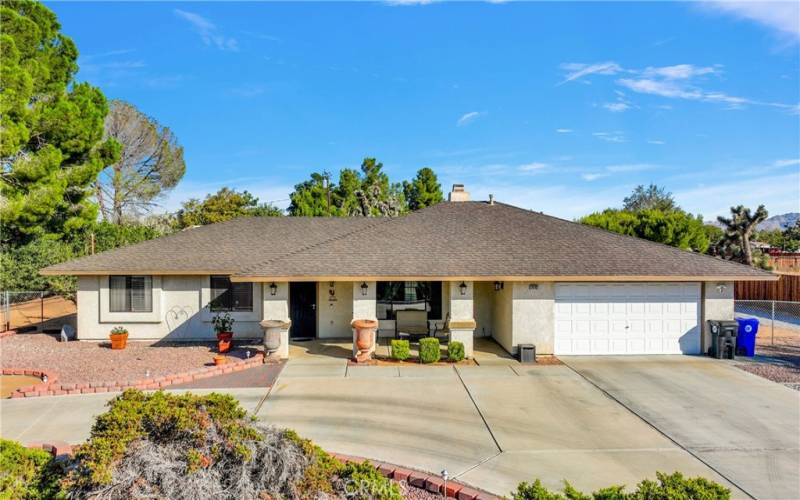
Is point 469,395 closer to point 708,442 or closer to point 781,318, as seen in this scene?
point 708,442

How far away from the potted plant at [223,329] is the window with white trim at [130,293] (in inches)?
90.8

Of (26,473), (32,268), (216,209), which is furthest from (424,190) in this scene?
(26,473)

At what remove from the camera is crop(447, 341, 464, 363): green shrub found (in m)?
12.6

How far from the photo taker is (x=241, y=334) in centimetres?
1536

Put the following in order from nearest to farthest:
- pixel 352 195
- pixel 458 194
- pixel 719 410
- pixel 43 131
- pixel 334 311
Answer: pixel 719 410, pixel 334 311, pixel 458 194, pixel 43 131, pixel 352 195

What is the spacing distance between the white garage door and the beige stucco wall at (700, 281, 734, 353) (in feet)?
0.66

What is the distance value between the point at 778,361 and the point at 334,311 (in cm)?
1316

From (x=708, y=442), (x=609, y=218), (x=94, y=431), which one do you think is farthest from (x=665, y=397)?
(x=609, y=218)

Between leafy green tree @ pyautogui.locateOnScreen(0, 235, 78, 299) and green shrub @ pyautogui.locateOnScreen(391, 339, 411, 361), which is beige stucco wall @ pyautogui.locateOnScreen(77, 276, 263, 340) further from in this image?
leafy green tree @ pyautogui.locateOnScreen(0, 235, 78, 299)

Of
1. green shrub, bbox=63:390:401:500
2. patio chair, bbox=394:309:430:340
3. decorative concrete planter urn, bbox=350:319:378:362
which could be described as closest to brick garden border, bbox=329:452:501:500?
green shrub, bbox=63:390:401:500

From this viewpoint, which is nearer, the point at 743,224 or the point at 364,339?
the point at 364,339

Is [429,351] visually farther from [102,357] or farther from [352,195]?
[352,195]

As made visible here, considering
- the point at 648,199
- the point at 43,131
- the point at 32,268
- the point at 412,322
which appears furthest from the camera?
the point at 648,199

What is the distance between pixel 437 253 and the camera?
1398 cm
